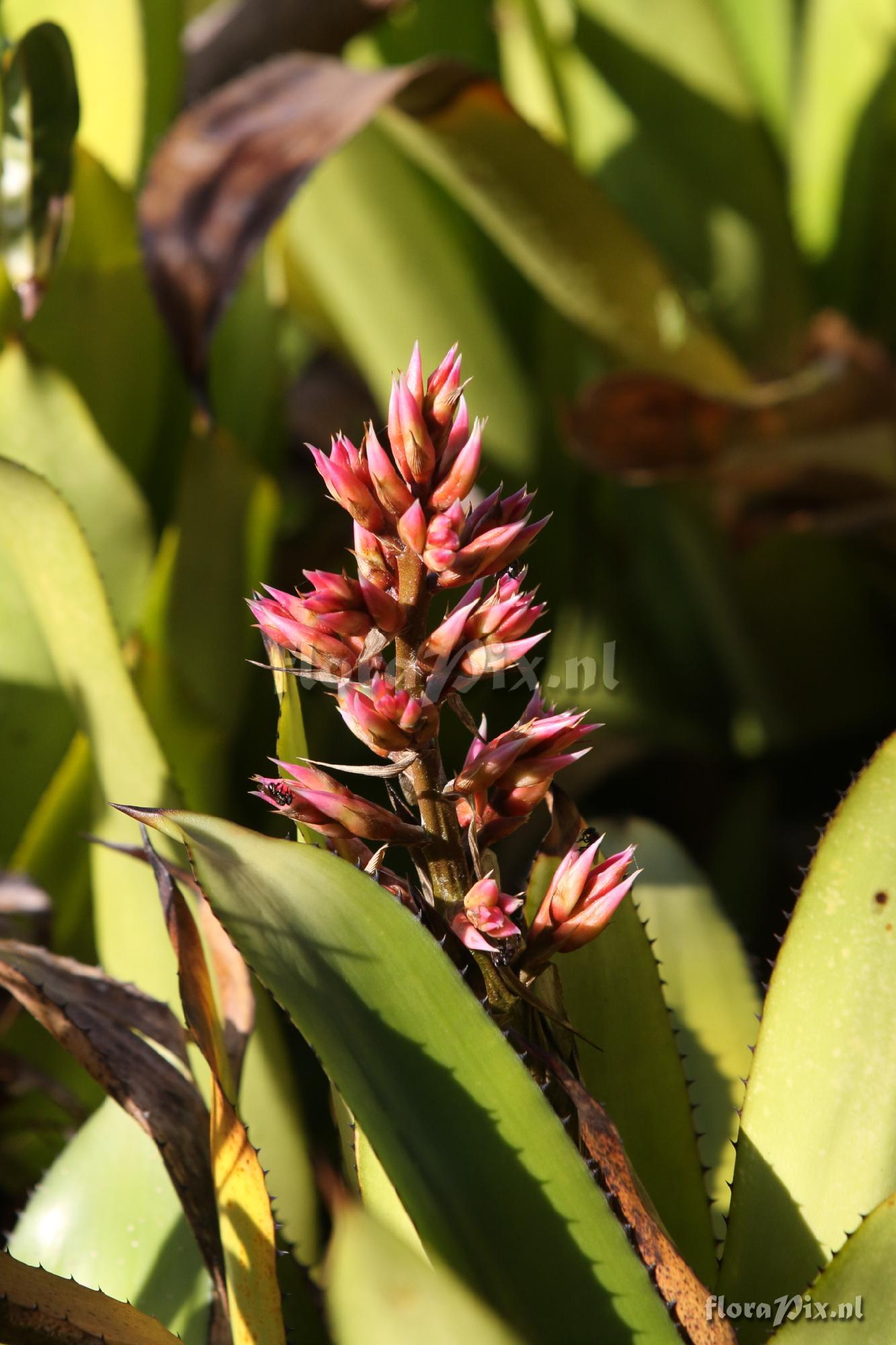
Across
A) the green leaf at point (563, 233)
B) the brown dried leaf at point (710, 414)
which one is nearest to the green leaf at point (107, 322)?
the green leaf at point (563, 233)

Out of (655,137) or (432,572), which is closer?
(432,572)

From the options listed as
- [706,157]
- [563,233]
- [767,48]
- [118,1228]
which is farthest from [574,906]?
[767,48]

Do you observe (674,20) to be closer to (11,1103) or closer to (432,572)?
(432,572)

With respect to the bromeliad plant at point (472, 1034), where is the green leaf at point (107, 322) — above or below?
above

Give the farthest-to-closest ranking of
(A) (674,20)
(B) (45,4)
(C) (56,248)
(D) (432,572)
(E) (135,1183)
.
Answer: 1. (A) (674,20)
2. (B) (45,4)
3. (C) (56,248)
4. (E) (135,1183)
5. (D) (432,572)

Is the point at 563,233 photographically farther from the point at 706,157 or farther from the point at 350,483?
the point at 350,483

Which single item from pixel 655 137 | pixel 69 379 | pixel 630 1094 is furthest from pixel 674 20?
pixel 630 1094

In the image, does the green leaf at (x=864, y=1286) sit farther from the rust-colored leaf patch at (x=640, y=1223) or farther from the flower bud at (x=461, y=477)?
the flower bud at (x=461, y=477)
